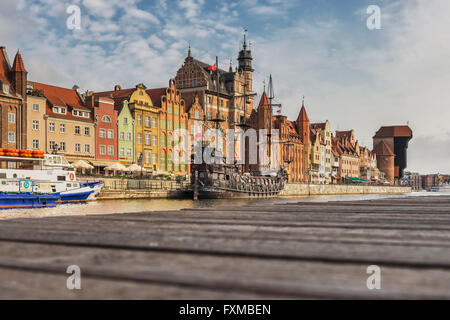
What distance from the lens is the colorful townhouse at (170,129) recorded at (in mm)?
69550

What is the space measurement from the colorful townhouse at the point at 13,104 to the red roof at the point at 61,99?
3.83 m

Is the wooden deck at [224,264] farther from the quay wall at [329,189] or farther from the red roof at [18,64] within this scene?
the quay wall at [329,189]

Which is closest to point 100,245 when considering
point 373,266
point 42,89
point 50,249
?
point 50,249

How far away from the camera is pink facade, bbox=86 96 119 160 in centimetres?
5994

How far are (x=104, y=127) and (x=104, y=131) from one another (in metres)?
0.53

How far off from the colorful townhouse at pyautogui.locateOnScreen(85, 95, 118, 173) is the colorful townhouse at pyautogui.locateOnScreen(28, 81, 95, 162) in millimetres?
746

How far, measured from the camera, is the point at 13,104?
50.4m

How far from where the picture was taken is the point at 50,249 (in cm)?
268

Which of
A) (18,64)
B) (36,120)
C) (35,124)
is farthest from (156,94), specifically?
(18,64)

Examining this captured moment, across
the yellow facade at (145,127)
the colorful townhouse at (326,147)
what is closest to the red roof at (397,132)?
the colorful townhouse at (326,147)

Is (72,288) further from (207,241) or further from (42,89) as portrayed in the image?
(42,89)

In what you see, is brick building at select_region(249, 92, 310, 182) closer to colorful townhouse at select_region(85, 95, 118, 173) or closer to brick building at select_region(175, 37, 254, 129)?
brick building at select_region(175, 37, 254, 129)

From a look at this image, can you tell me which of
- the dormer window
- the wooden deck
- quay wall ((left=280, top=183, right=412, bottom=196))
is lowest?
quay wall ((left=280, top=183, right=412, bottom=196))

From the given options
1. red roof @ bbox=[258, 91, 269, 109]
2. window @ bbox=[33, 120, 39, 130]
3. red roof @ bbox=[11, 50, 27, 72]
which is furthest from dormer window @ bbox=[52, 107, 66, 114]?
red roof @ bbox=[258, 91, 269, 109]
